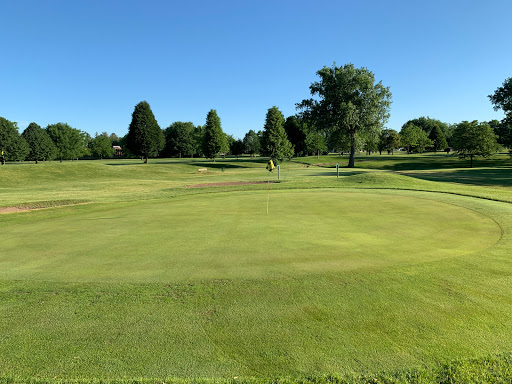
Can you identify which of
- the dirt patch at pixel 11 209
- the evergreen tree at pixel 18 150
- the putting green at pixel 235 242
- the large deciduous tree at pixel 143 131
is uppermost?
the large deciduous tree at pixel 143 131

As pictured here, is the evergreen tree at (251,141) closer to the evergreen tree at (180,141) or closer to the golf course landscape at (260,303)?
the evergreen tree at (180,141)

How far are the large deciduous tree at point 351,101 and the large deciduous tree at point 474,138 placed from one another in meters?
16.9

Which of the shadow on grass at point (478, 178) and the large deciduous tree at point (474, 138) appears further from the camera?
the large deciduous tree at point (474, 138)

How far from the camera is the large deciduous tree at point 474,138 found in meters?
58.7

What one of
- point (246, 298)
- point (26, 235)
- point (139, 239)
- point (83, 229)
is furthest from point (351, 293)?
point (26, 235)

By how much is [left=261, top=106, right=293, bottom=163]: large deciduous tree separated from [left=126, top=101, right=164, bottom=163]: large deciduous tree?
27794mm

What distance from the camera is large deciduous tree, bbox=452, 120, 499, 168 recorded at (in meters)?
58.7

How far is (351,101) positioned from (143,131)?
41.2 meters

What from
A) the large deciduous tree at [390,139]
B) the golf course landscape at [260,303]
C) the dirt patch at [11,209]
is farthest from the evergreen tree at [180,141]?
the golf course landscape at [260,303]

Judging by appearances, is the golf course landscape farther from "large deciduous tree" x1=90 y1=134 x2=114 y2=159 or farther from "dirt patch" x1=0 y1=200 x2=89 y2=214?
"large deciduous tree" x1=90 y1=134 x2=114 y2=159

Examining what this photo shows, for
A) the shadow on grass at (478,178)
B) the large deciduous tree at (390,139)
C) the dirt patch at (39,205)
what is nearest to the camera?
the dirt patch at (39,205)

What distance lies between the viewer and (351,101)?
→ 56.2 meters

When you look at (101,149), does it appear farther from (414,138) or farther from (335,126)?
(414,138)

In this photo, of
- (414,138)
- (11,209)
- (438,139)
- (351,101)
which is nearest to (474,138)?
(351,101)
